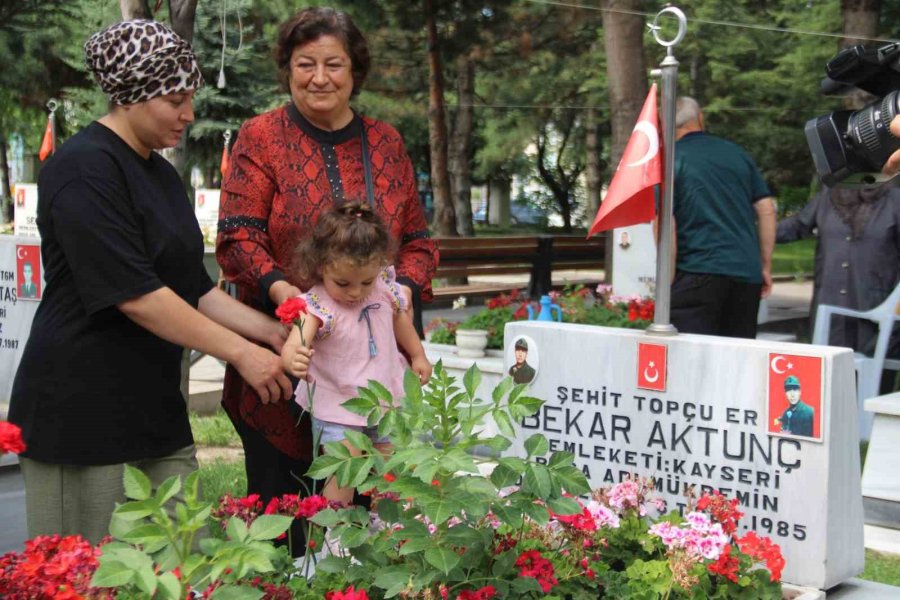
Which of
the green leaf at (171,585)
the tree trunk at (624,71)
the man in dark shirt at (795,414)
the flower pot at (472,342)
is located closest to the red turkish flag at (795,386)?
the man in dark shirt at (795,414)

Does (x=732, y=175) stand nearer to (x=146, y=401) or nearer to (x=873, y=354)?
(x=873, y=354)

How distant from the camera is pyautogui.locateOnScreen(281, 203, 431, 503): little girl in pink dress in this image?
3135 mm

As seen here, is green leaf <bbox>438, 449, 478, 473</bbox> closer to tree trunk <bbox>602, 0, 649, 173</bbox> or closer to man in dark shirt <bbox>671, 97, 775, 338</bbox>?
man in dark shirt <bbox>671, 97, 775, 338</bbox>

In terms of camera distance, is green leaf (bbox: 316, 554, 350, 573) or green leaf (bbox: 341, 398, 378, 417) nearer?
green leaf (bbox: 341, 398, 378, 417)

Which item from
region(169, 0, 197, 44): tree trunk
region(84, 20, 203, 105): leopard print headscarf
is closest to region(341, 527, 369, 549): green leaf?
region(84, 20, 203, 105): leopard print headscarf

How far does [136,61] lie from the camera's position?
2629 mm

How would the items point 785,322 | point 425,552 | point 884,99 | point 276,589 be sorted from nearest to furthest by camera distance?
point 425,552, point 276,589, point 884,99, point 785,322

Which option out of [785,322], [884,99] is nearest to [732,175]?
[884,99]

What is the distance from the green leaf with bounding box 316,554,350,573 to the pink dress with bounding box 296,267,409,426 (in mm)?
596

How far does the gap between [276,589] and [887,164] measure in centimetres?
228

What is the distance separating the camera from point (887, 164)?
3.61 metres

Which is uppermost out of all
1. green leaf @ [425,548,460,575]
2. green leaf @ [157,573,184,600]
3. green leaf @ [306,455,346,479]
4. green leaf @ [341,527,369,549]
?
green leaf @ [306,455,346,479]

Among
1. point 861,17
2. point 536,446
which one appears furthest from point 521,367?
point 861,17

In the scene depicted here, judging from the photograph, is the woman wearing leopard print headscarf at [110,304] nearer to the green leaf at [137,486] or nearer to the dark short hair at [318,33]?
the dark short hair at [318,33]
